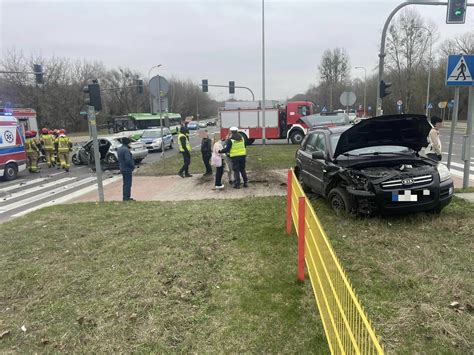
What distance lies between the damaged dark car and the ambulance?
1334 cm

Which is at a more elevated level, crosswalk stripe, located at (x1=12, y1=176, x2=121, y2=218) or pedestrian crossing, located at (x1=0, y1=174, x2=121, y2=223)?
crosswalk stripe, located at (x1=12, y1=176, x2=121, y2=218)

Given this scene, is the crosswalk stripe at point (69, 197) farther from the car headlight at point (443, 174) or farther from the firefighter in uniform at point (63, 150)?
the car headlight at point (443, 174)

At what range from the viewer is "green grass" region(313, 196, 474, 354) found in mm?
2910

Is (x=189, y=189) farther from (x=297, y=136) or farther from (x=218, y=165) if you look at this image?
(x=297, y=136)

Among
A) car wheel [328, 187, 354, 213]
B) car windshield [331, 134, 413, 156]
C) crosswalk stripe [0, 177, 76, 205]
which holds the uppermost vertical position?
car windshield [331, 134, 413, 156]

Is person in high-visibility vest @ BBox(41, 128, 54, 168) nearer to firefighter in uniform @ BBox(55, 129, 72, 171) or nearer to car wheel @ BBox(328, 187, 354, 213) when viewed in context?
firefighter in uniform @ BBox(55, 129, 72, 171)

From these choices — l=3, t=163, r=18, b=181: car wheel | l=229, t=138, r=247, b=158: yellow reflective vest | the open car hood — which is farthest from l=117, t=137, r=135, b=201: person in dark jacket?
l=3, t=163, r=18, b=181: car wheel

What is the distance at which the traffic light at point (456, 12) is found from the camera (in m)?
10.7

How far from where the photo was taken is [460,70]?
7.57 meters

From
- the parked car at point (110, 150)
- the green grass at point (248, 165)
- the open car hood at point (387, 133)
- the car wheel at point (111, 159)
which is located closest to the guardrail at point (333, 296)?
the open car hood at point (387, 133)

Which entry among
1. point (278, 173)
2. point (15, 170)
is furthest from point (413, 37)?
point (15, 170)

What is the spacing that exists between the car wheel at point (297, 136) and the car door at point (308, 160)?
52.2 feet

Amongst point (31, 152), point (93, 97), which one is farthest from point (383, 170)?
point (31, 152)

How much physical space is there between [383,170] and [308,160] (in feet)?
7.56
